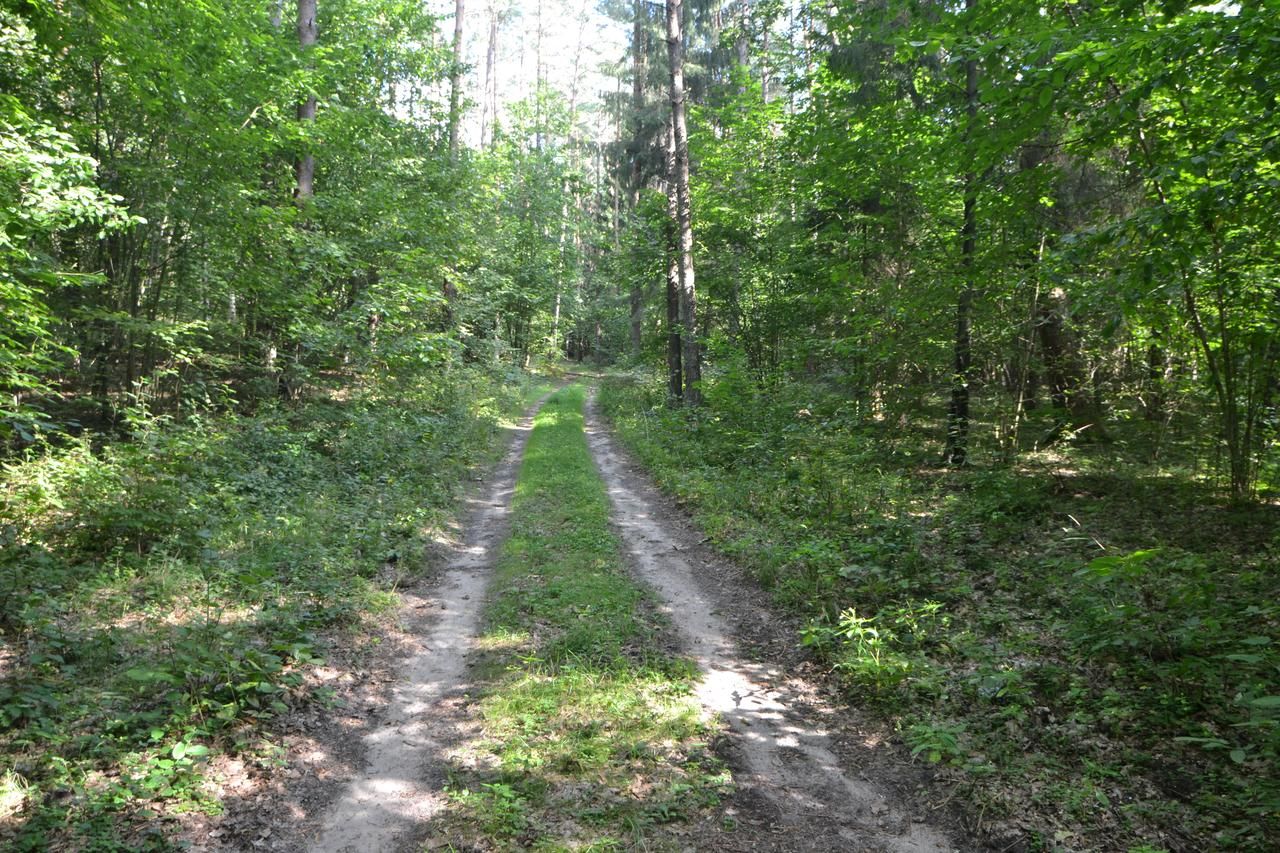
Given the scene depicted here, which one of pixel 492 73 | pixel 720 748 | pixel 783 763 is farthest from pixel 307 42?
pixel 492 73

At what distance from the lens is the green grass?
13.9ft

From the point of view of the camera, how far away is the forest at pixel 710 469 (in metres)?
4.46

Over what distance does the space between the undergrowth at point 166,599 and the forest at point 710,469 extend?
4 cm

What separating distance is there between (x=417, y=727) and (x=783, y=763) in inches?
116

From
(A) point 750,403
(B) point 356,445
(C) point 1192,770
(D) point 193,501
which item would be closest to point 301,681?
(D) point 193,501

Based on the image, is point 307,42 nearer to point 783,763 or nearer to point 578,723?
point 578,723

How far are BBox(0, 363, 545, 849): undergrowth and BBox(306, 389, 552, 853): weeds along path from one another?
2.15 ft

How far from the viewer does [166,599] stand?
658 cm

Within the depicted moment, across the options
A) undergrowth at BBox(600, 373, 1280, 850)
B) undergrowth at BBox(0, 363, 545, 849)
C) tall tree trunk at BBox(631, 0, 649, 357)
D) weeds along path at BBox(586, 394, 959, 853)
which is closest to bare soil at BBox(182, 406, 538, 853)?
undergrowth at BBox(0, 363, 545, 849)

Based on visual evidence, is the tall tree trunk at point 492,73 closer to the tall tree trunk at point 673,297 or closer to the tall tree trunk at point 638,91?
the tall tree trunk at point 638,91

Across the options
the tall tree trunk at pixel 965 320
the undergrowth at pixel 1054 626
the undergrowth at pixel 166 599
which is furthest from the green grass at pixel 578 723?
the tall tree trunk at pixel 965 320

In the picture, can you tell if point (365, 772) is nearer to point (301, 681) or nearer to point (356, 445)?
point (301, 681)

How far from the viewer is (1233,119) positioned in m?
6.46

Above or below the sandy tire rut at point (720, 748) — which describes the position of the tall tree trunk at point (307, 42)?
above
